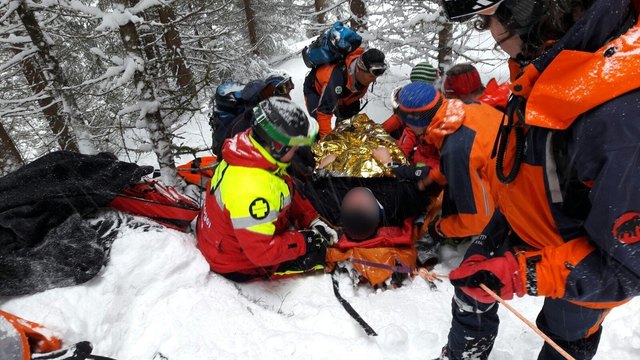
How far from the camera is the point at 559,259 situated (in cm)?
154

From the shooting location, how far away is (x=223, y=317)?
2.80 metres

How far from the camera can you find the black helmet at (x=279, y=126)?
2902mm

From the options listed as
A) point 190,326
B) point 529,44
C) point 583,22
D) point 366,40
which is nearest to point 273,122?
point 190,326

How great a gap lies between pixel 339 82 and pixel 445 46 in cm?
352

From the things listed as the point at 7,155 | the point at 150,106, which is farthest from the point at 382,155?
the point at 7,155

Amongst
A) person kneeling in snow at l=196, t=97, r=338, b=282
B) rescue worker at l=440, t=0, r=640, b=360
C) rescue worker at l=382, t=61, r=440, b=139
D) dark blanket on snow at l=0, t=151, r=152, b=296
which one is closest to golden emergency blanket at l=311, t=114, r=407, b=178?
rescue worker at l=382, t=61, r=440, b=139

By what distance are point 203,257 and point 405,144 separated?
3.22 m

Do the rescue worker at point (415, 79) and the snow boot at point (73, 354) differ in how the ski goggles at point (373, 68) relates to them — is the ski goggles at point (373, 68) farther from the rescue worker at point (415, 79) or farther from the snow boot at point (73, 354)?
the snow boot at point (73, 354)

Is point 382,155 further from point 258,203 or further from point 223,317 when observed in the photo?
point 223,317

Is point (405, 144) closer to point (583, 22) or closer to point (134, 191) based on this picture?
point (134, 191)

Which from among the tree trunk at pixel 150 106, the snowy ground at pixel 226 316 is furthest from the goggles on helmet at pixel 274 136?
the tree trunk at pixel 150 106

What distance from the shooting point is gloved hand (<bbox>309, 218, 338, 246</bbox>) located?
3823mm

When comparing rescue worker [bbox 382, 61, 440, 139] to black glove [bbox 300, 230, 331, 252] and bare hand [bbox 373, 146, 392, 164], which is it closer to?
bare hand [bbox 373, 146, 392, 164]

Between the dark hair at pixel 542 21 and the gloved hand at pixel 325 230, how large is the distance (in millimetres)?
2620
